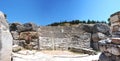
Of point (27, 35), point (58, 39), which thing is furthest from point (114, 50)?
point (58, 39)

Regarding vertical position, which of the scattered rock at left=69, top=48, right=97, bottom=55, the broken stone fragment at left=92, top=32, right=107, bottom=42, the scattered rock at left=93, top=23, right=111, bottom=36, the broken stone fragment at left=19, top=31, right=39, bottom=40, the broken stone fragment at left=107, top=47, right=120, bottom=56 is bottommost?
the scattered rock at left=69, top=48, right=97, bottom=55

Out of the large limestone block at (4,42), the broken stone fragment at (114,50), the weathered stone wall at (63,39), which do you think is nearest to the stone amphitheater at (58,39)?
the weathered stone wall at (63,39)

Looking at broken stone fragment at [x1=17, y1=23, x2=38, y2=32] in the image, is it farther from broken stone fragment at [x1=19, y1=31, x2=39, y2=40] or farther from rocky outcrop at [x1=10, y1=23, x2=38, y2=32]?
broken stone fragment at [x1=19, y1=31, x2=39, y2=40]

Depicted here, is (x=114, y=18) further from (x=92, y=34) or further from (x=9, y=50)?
(x=92, y=34)

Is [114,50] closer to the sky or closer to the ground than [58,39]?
closer to the ground

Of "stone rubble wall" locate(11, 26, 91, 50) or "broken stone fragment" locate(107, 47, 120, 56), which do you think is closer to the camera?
"broken stone fragment" locate(107, 47, 120, 56)

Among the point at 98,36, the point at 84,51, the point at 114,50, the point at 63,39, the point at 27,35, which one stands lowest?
the point at 84,51

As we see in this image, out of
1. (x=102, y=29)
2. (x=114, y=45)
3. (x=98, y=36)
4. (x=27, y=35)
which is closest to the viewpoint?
(x=114, y=45)

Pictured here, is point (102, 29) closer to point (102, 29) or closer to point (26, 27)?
point (102, 29)

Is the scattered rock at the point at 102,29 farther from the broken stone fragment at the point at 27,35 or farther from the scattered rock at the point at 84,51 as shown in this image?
the broken stone fragment at the point at 27,35

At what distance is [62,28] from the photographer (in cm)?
1378

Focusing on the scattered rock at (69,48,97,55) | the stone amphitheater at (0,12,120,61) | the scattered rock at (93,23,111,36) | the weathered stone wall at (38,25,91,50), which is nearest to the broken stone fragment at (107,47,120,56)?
the stone amphitheater at (0,12,120,61)

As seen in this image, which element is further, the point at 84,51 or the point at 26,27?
the point at 26,27

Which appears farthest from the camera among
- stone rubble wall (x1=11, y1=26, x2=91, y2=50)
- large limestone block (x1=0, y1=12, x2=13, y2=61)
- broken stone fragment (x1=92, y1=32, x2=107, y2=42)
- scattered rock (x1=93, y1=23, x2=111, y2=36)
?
scattered rock (x1=93, y1=23, x2=111, y2=36)
